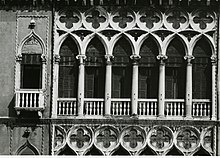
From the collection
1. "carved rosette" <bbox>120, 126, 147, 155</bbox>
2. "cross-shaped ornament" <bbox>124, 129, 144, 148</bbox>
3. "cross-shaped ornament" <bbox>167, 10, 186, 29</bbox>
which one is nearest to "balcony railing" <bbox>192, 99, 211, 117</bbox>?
"carved rosette" <bbox>120, 126, 147, 155</bbox>

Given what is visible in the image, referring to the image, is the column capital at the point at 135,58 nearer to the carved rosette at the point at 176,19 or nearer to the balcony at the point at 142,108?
the balcony at the point at 142,108

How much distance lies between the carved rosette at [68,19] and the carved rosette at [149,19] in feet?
7.69

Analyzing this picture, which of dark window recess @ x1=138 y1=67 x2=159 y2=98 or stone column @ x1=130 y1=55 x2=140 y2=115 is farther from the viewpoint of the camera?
dark window recess @ x1=138 y1=67 x2=159 y2=98

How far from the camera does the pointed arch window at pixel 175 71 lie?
88.1 ft

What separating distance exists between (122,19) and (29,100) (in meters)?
4.76

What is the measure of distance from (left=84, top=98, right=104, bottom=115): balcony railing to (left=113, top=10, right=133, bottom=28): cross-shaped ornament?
121 inches

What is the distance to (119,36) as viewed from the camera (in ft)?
88.6

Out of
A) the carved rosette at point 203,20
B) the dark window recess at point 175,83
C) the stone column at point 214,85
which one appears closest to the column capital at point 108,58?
the dark window recess at point 175,83

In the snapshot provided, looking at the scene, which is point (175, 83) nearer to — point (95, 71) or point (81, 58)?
point (95, 71)

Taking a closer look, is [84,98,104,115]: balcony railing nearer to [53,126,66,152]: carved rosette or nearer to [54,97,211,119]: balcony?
[54,97,211,119]: balcony

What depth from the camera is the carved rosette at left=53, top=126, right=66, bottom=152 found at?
2647 cm

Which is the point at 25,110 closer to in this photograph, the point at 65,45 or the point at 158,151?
the point at 65,45

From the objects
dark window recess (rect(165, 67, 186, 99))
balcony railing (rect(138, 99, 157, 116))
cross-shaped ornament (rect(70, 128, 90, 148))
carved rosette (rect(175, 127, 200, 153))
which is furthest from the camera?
dark window recess (rect(165, 67, 186, 99))

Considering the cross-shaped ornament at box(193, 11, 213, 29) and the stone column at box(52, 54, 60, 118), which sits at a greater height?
the cross-shaped ornament at box(193, 11, 213, 29)
